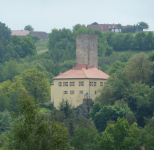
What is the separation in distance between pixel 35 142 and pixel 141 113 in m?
33.4

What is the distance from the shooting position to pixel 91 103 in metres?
67.9

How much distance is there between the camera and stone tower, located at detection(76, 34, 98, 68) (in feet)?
256

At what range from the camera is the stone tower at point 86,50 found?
77938 millimetres

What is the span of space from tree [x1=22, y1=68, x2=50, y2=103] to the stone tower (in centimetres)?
786

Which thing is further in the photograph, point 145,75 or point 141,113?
point 145,75

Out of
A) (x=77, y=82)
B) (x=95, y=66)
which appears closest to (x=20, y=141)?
(x=77, y=82)

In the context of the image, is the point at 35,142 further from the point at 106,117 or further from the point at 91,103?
the point at 91,103

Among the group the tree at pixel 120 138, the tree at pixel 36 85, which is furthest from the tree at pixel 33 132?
the tree at pixel 36 85

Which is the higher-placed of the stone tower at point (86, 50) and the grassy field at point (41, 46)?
the stone tower at point (86, 50)

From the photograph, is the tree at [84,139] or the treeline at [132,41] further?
the treeline at [132,41]

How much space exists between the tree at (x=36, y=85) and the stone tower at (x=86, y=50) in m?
7.86

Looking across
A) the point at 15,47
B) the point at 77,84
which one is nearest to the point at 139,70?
the point at 77,84

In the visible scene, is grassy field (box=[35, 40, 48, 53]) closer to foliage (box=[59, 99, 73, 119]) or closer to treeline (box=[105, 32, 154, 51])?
treeline (box=[105, 32, 154, 51])

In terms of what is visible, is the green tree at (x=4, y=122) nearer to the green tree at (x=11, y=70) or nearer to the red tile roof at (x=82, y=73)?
the red tile roof at (x=82, y=73)
